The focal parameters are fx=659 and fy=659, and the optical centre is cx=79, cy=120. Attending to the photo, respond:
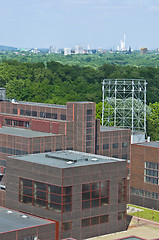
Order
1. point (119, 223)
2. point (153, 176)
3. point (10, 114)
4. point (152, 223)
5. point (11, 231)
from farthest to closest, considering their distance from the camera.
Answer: point (10, 114) < point (153, 176) < point (152, 223) < point (119, 223) < point (11, 231)

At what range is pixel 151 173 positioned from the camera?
13300 centimetres

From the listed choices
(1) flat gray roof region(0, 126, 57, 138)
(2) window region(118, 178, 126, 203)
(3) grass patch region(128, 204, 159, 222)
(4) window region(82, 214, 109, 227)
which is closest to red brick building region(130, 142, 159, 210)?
(3) grass patch region(128, 204, 159, 222)

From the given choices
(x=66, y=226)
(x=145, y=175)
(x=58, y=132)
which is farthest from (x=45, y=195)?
(x=145, y=175)

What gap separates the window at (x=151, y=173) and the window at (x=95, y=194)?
24.3 metres

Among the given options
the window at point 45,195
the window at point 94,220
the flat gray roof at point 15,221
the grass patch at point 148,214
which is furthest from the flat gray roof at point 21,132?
the flat gray roof at point 15,221

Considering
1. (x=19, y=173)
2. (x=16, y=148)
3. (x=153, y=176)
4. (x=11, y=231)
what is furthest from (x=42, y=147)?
(x=11, y=231)

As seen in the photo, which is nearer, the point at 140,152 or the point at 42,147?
the point at 42,147

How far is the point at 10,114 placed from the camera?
144875mm

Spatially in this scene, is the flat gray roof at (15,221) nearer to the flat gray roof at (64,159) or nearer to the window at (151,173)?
the flat gray roof at (64,159)

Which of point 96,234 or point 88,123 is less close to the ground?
point 88,123

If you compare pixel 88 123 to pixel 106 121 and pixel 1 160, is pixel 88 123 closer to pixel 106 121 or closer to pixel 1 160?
pixel 1 160

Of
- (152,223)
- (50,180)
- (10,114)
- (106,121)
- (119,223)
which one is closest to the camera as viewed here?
(50,180)

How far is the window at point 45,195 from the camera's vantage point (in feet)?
341

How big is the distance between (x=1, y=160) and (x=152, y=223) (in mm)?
31371
